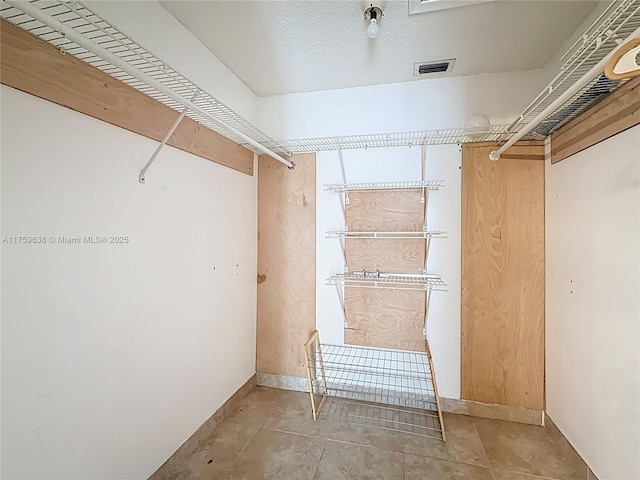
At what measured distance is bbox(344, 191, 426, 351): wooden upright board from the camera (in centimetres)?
230

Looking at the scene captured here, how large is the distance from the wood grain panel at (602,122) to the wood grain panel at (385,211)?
2.96 ft

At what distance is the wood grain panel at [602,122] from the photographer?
4.25 ft

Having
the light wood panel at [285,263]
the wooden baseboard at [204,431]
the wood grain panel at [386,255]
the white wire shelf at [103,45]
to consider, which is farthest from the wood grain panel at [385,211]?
the wooden baseboard at [204,431]

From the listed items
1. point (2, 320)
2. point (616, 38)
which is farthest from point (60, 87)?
point (616, 38)

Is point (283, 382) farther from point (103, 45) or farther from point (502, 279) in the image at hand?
point (103, 45)

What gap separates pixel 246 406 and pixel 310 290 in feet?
3.26

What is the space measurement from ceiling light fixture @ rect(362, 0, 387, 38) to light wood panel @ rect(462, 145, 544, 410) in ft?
3.63

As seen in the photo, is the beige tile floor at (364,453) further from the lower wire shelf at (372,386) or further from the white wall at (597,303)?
the white wall at (597,303)

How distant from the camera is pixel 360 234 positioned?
231cm

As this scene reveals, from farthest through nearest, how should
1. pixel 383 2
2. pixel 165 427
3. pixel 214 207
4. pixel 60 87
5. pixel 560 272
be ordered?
1. pixel 214 207
2. pixel 560 272
3. pixel 165 427
4. pixel 383 2
5. pixel 60 87

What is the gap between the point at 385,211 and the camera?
2.35m

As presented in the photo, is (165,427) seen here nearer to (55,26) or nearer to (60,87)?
(60,87)

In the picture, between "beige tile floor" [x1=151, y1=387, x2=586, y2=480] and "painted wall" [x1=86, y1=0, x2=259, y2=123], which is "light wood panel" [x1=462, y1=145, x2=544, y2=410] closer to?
"beige tile floor" [x1=151, y1=387, x2=586, y2=480]

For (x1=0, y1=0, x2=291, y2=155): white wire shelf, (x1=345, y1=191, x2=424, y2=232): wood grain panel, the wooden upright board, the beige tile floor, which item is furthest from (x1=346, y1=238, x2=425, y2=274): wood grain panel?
(x1=0, y1=0, x2=291, y2=155): white wire shelf
